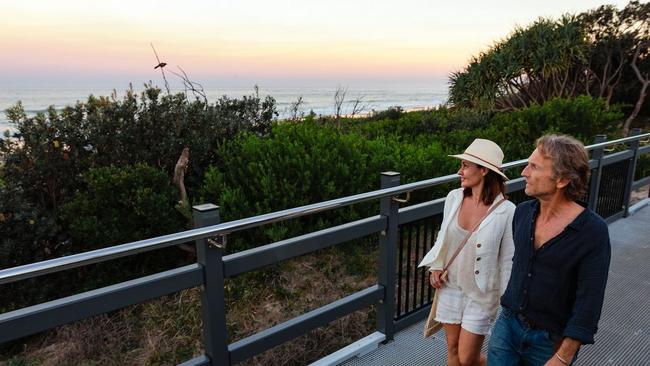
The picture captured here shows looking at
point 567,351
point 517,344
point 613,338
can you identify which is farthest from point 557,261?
point 613,338

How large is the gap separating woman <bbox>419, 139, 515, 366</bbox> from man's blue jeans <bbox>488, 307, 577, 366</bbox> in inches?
7.8

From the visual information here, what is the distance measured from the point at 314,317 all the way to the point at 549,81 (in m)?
18.1

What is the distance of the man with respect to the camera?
1.48m

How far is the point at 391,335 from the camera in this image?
9.60 ft

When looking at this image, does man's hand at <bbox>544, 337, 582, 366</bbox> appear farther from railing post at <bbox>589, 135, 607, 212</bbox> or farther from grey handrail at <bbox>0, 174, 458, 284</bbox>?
railing post at <bbox>589, 135, 607, 212</bbox>

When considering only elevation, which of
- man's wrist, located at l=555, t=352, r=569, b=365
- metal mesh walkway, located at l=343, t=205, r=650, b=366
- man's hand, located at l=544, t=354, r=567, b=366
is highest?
man's wrist, located at l=555, t=352, r=569, b=365

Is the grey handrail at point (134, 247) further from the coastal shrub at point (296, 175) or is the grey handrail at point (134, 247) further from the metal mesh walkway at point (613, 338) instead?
the coastal shrub at point (296, 175)

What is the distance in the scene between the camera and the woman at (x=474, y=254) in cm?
195

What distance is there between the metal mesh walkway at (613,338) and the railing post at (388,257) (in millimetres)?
145

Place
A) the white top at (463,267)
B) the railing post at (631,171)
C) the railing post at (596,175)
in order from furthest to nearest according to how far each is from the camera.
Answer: the railing post at (631,171)
the railing post at (596,175)
the white top at (463,267)

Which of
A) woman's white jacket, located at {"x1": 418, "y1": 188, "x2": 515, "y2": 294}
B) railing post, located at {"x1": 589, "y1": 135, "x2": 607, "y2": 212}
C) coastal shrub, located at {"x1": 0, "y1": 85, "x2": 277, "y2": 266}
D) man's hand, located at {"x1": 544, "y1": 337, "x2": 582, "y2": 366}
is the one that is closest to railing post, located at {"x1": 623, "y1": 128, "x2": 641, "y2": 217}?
railing post, located at {"x1": 589, "y1": 135, "x2": 607, "y2": 212}

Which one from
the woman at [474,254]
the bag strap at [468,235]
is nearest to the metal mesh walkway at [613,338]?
the woman at [474,254]

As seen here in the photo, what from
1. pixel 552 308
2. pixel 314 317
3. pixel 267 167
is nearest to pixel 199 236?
pixel 314 317

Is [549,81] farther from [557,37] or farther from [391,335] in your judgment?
[391,335]
